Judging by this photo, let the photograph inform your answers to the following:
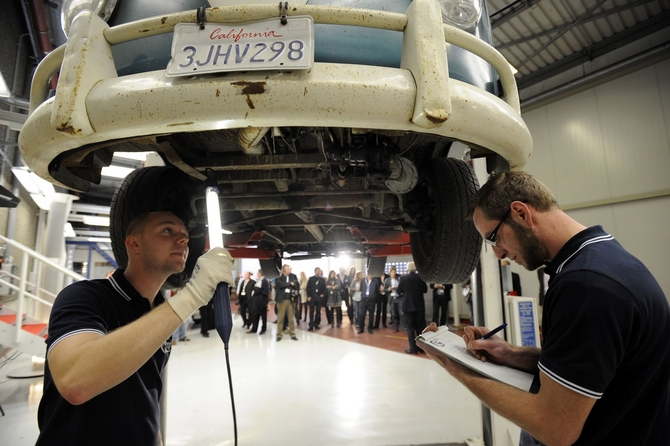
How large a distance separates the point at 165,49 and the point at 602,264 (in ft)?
4.25

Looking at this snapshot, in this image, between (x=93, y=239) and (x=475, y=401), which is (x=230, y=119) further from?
(x=93, y=239)

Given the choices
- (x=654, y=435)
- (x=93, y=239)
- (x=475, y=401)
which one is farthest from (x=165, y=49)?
(x=93, y=239)

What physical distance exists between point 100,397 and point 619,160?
8.36 meters

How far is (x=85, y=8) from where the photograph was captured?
3.58ft

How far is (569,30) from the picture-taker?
6.12 meters

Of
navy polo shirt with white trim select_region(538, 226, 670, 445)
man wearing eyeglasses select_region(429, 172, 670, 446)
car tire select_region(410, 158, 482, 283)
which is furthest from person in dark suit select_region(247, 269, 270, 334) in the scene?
navy polo shirt with white trim select_region(538, 226, 670, 445)

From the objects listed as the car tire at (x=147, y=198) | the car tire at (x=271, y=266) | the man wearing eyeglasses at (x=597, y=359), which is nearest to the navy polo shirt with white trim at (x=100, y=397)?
the car tire at (x=147, y=198)

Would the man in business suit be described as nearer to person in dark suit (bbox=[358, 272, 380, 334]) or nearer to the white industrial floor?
person in dark suit (bbox=[358, 272, 380, 334])

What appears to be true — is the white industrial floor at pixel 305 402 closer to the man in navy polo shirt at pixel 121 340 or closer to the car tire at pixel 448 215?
the car tire at pixel 448 215

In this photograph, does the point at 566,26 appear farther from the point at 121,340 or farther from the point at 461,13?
the point at 121,340

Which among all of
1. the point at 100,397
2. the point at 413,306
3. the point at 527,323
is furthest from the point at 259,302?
the point at 100,397

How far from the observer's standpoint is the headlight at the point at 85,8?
3.48 ft

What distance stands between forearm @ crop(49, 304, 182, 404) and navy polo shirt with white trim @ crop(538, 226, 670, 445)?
1.04 metres

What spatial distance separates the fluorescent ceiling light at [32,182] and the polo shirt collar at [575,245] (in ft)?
19.0
